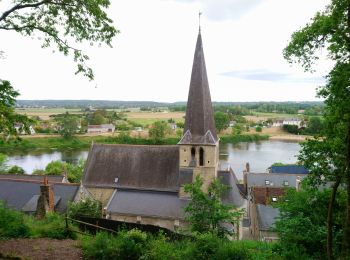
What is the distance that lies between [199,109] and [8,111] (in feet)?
50.3

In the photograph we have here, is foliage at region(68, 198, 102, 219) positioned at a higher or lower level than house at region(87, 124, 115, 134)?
higher

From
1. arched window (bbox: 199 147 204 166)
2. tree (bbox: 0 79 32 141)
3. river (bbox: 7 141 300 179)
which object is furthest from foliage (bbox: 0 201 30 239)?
river (bbox: 7 141 300 179)

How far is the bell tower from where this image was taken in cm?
2122

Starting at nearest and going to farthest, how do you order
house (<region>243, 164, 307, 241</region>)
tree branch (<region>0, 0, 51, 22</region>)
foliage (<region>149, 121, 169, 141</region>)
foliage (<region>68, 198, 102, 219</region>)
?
tree branch (<region>0, 0, 51, 22</region>)
foliage (<region>68, 198, 102, 219</region>)
house (<region>243, 164, 307, 241</region>)
foliage (<region>149, 121, 169, 141</region>)

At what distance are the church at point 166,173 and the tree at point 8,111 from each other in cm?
1458

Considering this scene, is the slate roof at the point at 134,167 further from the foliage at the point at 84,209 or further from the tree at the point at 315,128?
the tree at the point at 315,128

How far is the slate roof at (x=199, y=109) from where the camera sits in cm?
2123

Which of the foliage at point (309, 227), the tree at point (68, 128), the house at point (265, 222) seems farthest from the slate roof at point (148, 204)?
the tree at point (68, 128)

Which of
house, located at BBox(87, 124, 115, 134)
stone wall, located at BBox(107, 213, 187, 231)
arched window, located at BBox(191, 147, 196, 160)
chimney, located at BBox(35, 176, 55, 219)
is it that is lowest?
house, located at BBox(87, 124, 115, 134)

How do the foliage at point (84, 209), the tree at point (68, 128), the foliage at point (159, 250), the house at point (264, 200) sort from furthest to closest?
the tree at point (68, 128) → the house at point (264, 200) → the foliage at point (84, 209) → the foliage at point (159, 250)

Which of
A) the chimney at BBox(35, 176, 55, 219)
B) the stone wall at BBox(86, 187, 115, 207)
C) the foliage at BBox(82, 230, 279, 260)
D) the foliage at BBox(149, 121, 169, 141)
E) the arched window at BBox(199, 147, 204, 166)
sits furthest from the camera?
the foliage at BBox(149, 121, 169, 141)

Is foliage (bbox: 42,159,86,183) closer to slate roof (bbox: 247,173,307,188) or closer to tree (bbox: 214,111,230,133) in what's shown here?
slate roof (bbox: 247,173,307,188)

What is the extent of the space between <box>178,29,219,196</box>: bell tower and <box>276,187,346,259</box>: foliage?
11.4 metres

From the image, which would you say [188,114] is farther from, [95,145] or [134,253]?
[134,253]
